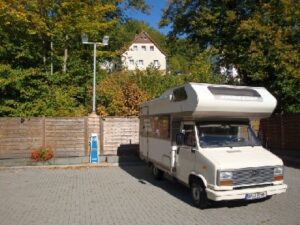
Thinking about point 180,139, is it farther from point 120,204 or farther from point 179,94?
point 120,204

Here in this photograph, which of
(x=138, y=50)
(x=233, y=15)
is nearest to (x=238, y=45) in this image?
(x=233, y=15)

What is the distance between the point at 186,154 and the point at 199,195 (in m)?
1.34

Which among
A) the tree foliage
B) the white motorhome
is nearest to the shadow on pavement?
the white motorhome

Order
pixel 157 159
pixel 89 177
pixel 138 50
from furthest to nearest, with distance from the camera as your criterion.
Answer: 1. pixel 138 50
2. pixel 89 177
3. pixel 157 159

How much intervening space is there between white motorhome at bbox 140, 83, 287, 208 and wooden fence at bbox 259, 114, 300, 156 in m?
9.70

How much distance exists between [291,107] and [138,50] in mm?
55756

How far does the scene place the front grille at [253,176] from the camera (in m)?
9.82

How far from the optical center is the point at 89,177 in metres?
16.3

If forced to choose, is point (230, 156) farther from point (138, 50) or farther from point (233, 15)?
point (138, 50)

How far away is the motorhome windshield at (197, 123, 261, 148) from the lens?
11.0 metres

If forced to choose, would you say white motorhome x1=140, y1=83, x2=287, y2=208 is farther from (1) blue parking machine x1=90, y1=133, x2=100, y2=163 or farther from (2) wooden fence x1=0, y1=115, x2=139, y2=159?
(2) wooden fence x1=0, y1=115, x2=139, y2=159

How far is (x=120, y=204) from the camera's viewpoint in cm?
1127

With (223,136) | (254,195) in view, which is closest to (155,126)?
(223,136)

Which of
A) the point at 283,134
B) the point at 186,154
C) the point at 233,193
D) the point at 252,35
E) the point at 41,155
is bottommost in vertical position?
the point at 233,193
